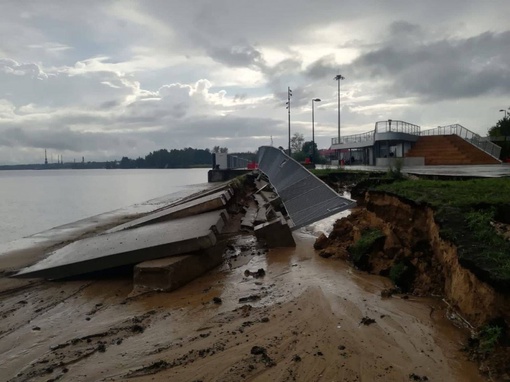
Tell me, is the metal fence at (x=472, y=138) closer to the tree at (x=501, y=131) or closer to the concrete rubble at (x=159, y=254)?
the tree at (x=501, y=131)

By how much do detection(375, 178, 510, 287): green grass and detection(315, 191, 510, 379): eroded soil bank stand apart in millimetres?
135

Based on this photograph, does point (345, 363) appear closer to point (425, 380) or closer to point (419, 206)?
point (425, 380)

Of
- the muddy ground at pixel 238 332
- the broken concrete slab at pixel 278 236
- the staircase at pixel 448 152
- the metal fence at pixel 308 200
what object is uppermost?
the staircase at pixel 448 152

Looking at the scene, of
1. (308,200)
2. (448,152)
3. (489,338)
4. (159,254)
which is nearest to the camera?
(489,338)

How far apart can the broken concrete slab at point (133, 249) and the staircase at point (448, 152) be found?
31.3 m

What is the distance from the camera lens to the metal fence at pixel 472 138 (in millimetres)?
37969

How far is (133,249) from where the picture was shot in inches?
306

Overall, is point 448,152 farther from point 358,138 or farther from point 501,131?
point 501,131

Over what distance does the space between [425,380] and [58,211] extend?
31895 millimetres

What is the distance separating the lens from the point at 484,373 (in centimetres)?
379

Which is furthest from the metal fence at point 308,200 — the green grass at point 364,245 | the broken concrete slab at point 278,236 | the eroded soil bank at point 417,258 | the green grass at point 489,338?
the green grass at point 489,338

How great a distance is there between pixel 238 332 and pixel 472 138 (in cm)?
4169

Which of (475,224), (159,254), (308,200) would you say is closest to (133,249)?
(159,254)

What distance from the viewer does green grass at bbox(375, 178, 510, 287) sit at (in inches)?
176
